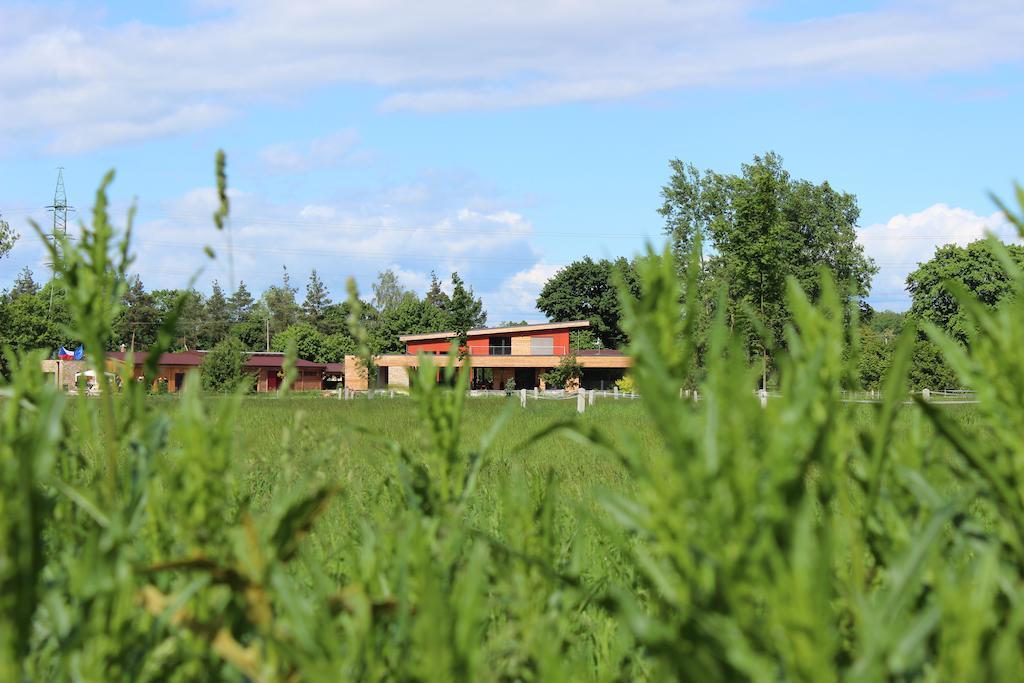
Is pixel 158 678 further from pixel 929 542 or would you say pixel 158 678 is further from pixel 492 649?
pixel 929 542

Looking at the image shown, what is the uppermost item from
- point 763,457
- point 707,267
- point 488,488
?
point 707,267

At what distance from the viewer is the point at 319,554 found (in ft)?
9.55

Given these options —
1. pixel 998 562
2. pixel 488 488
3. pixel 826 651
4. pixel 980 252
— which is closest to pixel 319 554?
pixel 998 562

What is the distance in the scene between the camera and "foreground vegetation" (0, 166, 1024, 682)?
869 mm

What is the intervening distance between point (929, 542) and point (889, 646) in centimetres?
13

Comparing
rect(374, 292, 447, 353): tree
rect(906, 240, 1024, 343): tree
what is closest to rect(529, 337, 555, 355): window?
rect(374, 292, 447, 353): tree

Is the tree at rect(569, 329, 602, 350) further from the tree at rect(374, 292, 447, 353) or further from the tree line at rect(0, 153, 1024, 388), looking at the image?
the tree at rect(374, 292, 447, 353)

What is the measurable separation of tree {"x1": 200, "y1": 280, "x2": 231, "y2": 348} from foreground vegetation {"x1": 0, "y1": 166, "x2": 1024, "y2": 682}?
133 metres

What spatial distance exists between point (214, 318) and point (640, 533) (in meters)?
144

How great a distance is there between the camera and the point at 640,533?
131 centimetres

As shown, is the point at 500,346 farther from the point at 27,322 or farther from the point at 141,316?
the point at 141,316

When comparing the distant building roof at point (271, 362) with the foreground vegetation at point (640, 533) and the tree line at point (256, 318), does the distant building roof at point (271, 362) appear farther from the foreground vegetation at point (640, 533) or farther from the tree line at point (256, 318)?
the foreground vegetation at point (640, 533)

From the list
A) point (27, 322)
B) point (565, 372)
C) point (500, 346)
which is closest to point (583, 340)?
point (500, 346)

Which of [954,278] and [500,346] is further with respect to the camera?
[500,346]
